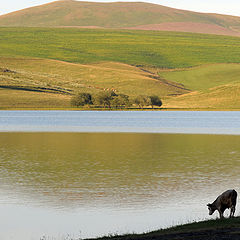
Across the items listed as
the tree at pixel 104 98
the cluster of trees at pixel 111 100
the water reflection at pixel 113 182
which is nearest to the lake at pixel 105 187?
the water reflection at pixel 113 182

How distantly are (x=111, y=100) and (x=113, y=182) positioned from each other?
425 ft

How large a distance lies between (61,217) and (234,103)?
143778 millimetres

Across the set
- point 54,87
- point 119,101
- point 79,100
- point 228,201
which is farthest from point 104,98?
point 228,201

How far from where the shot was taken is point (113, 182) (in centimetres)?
2656

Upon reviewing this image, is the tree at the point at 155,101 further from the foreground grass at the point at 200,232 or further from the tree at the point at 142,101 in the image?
the foreground grass at the point at 200,232

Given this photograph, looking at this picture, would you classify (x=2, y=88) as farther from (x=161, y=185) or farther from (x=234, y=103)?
(x=161, y=185)

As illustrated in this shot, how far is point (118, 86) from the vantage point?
630 ft

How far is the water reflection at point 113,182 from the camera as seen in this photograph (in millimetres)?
19438

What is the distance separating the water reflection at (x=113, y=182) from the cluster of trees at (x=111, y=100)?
105240mm

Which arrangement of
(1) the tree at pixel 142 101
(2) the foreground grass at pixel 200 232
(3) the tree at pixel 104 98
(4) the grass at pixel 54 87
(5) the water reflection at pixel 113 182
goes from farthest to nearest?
1. (1) the tree at pixel 142 101
2. (4) the grass at pixel 54 87
3. (3) the tree at pixel 104 98
4. (5) the water reflection at pixel 113 182
5. (2) the foreground grass at pixel 200 232

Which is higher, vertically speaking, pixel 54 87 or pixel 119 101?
pixel 54 87

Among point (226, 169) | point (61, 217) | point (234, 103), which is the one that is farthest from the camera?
point (234, 103)

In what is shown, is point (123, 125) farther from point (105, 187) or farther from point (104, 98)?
point (104, 98)

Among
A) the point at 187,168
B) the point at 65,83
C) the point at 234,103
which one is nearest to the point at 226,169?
the point at 187,168
